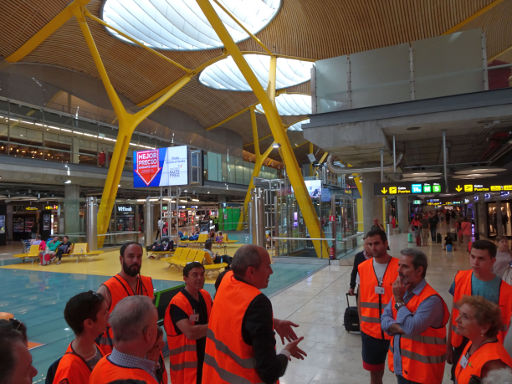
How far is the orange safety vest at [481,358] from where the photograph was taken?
1.89m

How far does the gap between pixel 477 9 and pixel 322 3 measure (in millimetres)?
7472

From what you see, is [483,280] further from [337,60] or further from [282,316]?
[337,60]

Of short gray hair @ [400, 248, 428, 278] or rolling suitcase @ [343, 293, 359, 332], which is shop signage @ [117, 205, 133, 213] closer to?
rolling suitcase @ [343, 293, 359, 332]

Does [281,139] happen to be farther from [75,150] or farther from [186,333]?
[75,150]

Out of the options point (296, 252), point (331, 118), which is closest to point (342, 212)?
point (296, 252)

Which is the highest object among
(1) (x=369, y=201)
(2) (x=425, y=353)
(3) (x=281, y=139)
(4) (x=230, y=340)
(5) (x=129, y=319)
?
(3) (x=281, y=139)

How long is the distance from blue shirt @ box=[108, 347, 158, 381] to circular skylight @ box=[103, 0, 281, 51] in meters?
23.5

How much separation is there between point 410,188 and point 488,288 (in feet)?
18.6

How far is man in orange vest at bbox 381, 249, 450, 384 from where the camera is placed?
8.52 feet

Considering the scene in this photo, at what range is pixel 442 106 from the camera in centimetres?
774

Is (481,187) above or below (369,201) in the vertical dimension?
above

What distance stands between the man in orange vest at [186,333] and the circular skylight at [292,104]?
127ft

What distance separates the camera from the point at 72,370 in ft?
6.42

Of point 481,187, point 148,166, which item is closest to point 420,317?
point 481,187
